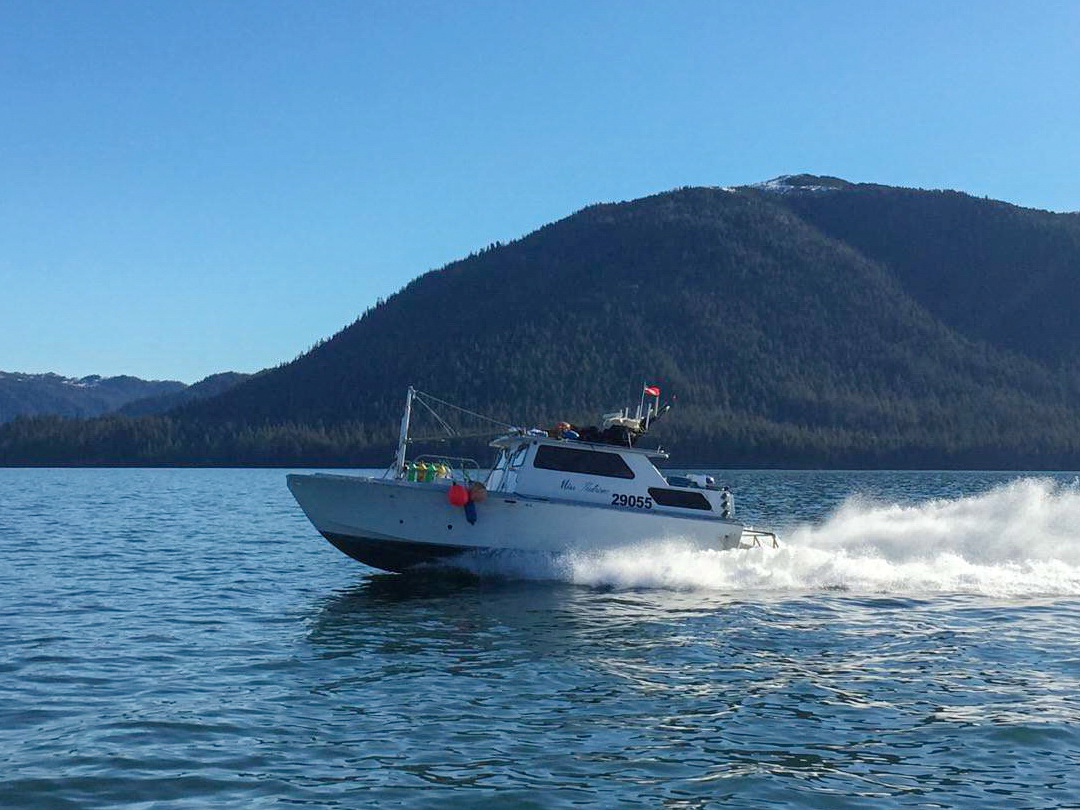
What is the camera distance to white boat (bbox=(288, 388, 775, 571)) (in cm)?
2248

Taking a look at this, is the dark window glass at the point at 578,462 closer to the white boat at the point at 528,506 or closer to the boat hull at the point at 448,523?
the white boat at the point at 528,506

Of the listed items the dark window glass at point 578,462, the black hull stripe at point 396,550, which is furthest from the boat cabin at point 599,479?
the black hull stripe at point 396,550

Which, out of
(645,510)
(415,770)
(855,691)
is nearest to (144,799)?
(415,770)

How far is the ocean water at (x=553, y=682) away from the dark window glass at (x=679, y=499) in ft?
3.59

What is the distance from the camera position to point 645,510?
2298 cm

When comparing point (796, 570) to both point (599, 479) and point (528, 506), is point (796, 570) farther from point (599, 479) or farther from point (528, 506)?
point (528, 506)

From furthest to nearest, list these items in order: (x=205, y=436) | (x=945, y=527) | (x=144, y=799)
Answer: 1. (x=205, y=436)
2. (x=945, y=527)
3. (x=144, y=799)

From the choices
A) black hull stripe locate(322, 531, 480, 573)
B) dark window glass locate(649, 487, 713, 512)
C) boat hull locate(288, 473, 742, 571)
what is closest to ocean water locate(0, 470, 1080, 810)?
boat hull locate(288, 473, 742, 571)

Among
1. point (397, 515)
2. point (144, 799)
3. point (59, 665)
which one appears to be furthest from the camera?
point (397, 515)

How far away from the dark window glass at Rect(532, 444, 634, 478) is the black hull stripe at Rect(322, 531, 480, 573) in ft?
8.36

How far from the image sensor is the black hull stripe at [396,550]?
74.2 feet

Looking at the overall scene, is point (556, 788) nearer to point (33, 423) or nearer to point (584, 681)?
point (584, 681)

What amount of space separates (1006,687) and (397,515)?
12764 millimetres

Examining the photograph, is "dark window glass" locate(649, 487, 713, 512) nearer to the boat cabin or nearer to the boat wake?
the boat cabin
